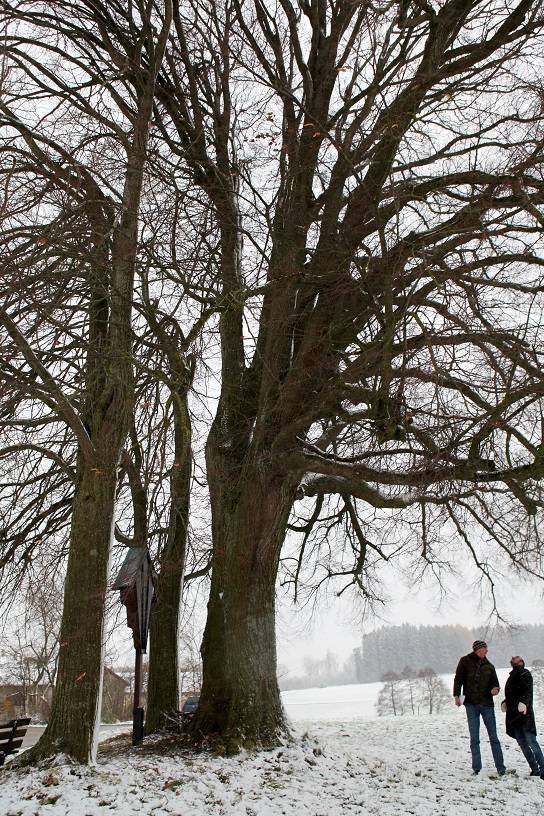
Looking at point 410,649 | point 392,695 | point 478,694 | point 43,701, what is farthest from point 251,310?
point 410,649

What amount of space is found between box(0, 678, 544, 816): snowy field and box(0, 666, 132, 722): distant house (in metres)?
19.5

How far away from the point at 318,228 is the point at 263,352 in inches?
61.4

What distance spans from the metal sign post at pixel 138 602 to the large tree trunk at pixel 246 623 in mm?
653

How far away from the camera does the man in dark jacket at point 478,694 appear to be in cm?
645

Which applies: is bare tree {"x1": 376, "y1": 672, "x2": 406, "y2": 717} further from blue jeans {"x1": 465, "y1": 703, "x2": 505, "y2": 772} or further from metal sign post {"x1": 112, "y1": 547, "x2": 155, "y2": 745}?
metal sign post {"x1": 112, "y1": 547, "x2": 155, "y2": 745}

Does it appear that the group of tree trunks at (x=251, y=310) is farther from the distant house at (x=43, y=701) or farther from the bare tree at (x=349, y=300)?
the distant house at (x=43, y=701)

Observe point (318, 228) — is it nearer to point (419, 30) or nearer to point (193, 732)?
point (419, 30)

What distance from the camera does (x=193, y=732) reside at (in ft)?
22.4

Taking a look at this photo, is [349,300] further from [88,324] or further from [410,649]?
[410,649]

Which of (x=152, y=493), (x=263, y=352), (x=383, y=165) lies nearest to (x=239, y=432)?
(x=263, y=352)

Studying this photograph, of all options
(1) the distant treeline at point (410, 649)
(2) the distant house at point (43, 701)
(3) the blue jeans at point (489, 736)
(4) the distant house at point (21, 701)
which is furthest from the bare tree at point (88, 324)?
(1) the distant treeline at point (410, 649)

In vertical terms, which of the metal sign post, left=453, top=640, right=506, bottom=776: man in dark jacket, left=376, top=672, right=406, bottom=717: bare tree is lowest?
left=376, top=672, right=406, bottom=717: bare tree

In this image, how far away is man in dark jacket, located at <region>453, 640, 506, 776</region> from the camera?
645cm

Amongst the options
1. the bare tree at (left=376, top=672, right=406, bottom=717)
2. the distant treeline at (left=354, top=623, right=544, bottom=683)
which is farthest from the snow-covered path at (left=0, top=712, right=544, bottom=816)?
the distant treeline at (left=354, top=623, right=544, bottom=683)
